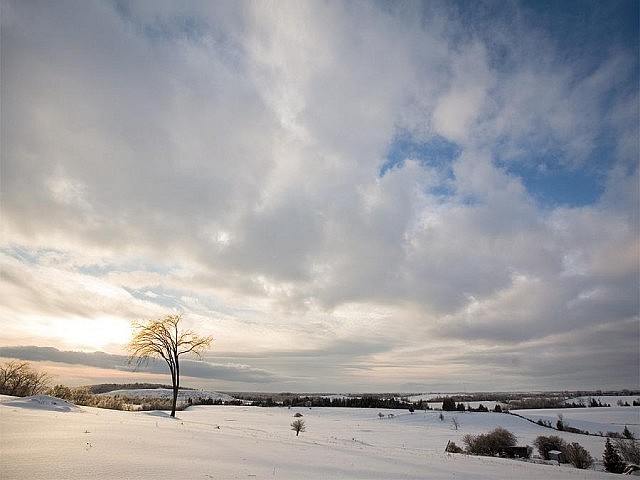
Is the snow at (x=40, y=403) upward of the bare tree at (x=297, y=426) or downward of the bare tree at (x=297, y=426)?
upward

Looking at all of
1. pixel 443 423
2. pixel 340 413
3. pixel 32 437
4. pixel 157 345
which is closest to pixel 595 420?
pixel 443 423

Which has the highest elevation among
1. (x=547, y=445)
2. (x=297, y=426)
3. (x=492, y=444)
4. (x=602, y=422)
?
(x=297, y=426)

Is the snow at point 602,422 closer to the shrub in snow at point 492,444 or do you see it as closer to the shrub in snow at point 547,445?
the shrub in snow at point 547,445

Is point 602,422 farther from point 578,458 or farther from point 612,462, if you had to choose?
point 578,458

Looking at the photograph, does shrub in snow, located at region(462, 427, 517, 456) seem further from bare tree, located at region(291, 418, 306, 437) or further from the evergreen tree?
bare tree, located at region(291, 418, 306, 437)

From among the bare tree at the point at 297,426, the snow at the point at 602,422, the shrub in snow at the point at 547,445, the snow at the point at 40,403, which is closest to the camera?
the snow at the point at 40,403

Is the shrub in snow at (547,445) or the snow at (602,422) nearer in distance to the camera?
the shrub in snow at (547,445)

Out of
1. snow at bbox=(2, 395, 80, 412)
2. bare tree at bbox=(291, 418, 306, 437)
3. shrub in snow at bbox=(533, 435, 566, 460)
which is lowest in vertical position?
shrub in snow at bbox=(533, 435, 566, 460)

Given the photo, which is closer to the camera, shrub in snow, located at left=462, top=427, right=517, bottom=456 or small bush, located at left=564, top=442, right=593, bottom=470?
small bush, located at left=564, top=442, right=593, bottom=470

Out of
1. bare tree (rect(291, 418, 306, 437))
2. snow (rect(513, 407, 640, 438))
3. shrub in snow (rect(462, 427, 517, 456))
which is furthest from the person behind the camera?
snow (rect(513, 407, 640, 438))

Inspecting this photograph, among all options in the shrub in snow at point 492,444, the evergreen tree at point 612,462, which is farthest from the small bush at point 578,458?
the shrub in snow at point 492,444

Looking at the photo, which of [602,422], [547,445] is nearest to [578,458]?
[547,445]

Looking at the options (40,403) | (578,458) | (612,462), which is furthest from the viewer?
(578,458)

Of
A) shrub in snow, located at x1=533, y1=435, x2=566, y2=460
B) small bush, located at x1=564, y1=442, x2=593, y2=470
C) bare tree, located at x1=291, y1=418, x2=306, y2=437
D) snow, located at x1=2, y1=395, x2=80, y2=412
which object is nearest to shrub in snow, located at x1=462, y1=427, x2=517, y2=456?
shrub in snow, located at x1=533, y1=435, x2=566, y2=460
